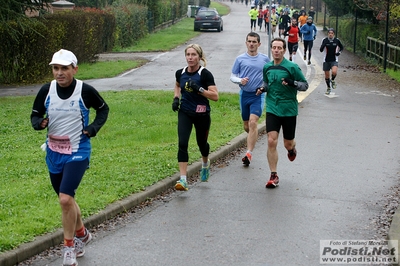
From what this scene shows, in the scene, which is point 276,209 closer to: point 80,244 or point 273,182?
point 273,182

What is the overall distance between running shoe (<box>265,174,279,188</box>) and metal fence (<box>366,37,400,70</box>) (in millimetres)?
18649

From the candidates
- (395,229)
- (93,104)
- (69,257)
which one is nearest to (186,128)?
(93,104)

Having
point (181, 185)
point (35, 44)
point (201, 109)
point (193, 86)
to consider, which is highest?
point (193, 86)

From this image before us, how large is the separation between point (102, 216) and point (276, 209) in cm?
204

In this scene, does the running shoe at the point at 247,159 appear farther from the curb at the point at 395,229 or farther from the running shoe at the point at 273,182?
the curb at the point at 395,229

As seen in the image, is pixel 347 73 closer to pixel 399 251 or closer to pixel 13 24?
pixel 13 24

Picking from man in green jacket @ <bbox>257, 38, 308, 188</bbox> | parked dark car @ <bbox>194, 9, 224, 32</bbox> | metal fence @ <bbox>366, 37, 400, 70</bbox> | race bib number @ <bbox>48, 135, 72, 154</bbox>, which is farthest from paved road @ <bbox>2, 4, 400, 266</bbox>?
parked dark car @ <bbox>194, 9, 224, 32</bbox>

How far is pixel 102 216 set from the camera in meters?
7.55

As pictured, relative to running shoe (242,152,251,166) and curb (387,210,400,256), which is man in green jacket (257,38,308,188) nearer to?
running shoe (242,152,251,166)

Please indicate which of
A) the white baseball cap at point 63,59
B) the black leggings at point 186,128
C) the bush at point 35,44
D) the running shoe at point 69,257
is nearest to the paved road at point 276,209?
the running shoe at point 69,257

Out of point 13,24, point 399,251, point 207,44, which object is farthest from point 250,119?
point 207,44

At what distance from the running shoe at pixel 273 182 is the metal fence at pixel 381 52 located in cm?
1865

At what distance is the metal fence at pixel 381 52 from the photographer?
88.6 ft

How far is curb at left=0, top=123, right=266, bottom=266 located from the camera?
6112 millimetres
